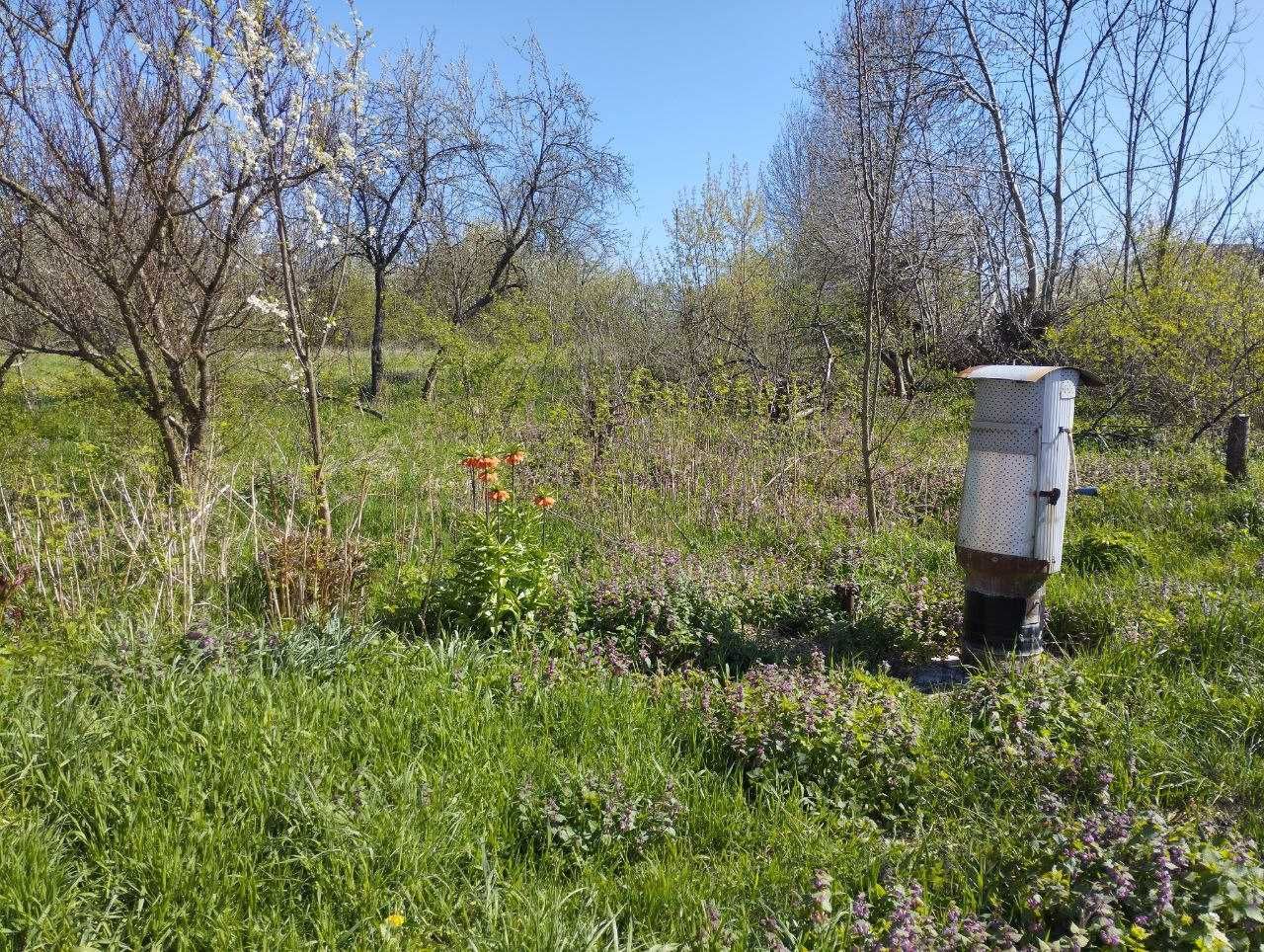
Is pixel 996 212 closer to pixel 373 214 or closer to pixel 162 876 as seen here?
pixel 373 214

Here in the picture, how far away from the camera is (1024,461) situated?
12.5 feet

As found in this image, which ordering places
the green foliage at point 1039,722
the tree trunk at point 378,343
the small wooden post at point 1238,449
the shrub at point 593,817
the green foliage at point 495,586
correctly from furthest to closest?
1. the tree trunk at point 378,343
2. the small wooden post at point 1238,449
3. the green foliage at point 495,586
4. the green foliage at point 1039,722
5. the shrub at point 593,817

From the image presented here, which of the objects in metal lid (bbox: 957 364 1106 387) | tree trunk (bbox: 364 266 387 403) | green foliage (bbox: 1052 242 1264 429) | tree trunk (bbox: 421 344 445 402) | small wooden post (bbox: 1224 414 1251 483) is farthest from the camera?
tree trunk (bbox: 364 266 387 403)

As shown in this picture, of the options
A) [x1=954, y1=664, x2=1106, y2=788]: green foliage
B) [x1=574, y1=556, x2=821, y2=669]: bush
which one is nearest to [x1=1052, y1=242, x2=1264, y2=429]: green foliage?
[x1=574, y1=556, x2=821, y2=669]: bush

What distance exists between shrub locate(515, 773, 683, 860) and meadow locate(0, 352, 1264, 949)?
0.04 ft

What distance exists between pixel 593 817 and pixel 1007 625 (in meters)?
2.43

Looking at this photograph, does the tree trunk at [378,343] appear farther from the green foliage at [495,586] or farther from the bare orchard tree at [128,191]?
the green foliage at [495,586]

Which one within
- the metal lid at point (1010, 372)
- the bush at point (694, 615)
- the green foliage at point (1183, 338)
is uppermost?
the green foliage at point (1183, 338)

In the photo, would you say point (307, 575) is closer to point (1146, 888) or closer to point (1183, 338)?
point (1146, 888)

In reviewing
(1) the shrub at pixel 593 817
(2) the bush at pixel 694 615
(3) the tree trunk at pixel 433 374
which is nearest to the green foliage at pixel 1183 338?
(2) the bush at pixel 694 615

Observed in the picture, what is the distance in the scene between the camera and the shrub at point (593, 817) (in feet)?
8.25

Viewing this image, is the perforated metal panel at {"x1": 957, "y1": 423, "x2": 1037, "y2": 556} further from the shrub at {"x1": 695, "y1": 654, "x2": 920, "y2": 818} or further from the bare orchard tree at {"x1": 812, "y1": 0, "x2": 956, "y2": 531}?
the bare orchard tree at {"x1": 812, "y1": 0, "x2": 956, "y2": 531}

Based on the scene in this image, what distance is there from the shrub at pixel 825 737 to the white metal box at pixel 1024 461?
3.62ft

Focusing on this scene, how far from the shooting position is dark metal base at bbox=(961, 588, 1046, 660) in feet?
12.8
